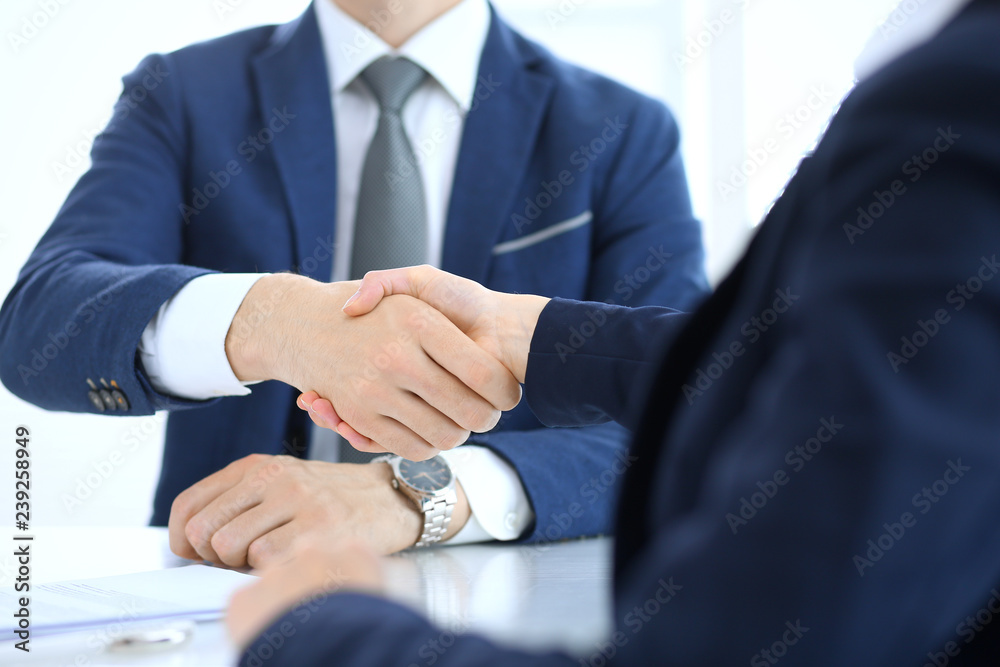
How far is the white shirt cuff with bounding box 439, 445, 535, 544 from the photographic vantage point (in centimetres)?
106

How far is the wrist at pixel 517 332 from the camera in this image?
995 millimetres

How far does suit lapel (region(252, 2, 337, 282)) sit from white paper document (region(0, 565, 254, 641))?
2.29ft

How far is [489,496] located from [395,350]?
9.0 inches

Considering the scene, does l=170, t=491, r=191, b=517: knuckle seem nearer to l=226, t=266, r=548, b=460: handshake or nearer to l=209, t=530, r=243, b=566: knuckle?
l=209, t=530, r=243, b=566: knuckle

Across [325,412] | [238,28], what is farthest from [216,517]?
[238,28]

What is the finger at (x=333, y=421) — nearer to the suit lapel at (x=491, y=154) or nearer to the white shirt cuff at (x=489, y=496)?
the white shirt cuff at (x=489, y=496)

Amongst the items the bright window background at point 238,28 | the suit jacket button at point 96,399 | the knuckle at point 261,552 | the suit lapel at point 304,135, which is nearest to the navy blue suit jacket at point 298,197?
the suit lapel at point 304,135

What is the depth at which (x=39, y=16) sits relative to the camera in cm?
284

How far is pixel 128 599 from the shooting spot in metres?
0.70

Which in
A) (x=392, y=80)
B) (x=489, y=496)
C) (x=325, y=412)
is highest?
(x=392, y=80)

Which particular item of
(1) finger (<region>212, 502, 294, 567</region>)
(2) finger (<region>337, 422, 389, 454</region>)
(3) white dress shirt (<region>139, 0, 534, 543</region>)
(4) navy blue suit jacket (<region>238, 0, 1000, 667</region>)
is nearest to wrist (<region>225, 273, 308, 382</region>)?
(2) finger (<region>337, 422, 389, 454</region>)

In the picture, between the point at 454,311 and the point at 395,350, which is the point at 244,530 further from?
the point at 454,311

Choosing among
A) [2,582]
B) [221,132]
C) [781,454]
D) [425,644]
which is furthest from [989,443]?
[221,132]

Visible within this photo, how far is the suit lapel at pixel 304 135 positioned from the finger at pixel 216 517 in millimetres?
549
